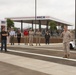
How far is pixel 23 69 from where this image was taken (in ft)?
34.4

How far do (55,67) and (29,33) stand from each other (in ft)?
48.4

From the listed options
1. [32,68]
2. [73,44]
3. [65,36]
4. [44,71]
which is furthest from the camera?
[73,44]

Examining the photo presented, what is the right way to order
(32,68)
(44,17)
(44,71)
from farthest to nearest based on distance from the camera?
1. (44,17)
2. (32,68)
3. (44,71)

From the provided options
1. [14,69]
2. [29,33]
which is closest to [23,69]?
[14,69]

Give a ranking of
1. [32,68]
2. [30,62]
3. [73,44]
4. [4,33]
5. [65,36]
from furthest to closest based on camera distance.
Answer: [73,44] < [4,33] < [65,36] < [30,62] < [32,68]

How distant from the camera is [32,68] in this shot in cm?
1073

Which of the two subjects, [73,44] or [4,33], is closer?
[4,33]

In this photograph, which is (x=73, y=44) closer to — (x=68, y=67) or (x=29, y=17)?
(x=68, y=67)

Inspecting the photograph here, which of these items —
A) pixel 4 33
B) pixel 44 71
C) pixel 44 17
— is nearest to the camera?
pixel 44 71

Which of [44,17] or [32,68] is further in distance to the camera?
[44,17]

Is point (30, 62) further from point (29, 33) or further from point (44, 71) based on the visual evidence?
point (29, 33)

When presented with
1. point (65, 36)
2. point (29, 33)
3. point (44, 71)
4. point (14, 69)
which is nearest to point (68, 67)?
point (44, 71)

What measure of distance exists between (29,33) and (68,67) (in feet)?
49.0

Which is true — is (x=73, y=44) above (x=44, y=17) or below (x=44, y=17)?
below
